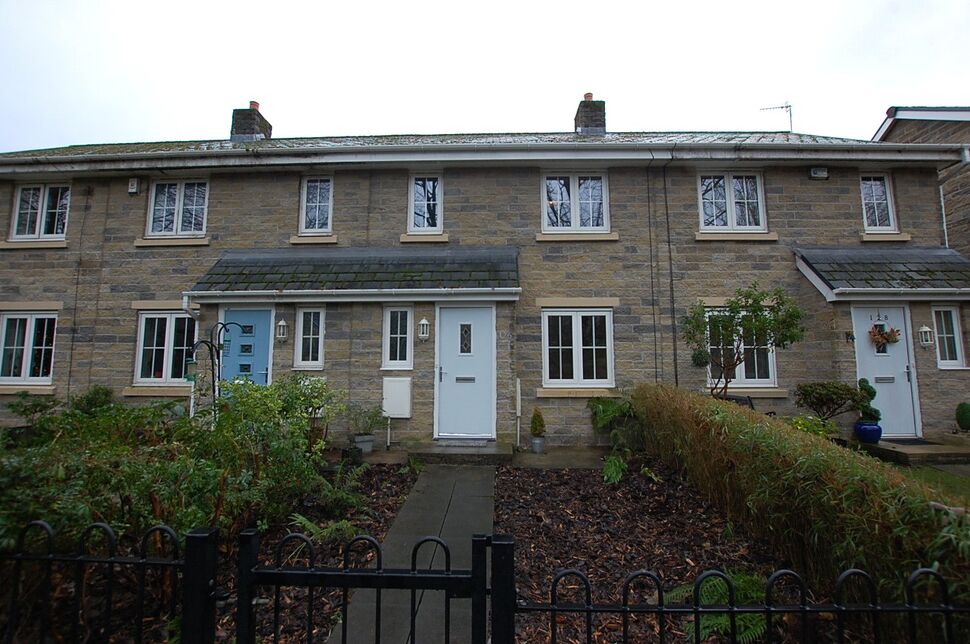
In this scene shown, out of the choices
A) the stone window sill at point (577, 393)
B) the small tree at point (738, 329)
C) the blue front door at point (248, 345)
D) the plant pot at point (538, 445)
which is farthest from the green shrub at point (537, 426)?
the blue front door at point (248, 345)

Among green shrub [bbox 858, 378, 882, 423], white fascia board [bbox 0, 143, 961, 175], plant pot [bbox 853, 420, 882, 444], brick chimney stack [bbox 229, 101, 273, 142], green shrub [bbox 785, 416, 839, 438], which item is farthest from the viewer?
brick chimney stack [bbox 229, 101, 273, 142]

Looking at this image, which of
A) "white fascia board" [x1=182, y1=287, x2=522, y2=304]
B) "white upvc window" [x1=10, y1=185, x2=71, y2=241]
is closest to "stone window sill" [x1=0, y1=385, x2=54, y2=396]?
"white upvc window" [x1=10, y1=185, x2=71, y2=241]

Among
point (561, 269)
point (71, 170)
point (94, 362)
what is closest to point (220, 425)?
point (561, 269)

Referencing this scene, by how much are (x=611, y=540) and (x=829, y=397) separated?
6303 mm

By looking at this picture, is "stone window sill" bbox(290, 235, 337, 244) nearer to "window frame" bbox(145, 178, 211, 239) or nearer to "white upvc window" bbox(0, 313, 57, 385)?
"window frame" bbox(145, 178, 211, 239)

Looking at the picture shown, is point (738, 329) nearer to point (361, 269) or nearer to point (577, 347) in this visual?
point (577, 347)

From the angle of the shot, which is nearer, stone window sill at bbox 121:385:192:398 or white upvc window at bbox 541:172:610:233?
stone window sill at bbox 121:385:192:398

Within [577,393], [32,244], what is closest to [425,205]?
[577,393]

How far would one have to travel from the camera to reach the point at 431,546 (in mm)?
4289

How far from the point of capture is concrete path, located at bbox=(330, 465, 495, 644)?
3008 mm

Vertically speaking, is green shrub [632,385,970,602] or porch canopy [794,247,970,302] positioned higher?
porch canopy [794,247,970,302]

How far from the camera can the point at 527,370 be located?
30.4 ft

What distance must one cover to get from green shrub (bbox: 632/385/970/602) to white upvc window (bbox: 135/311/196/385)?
33.5 feet

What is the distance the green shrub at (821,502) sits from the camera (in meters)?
2.39
